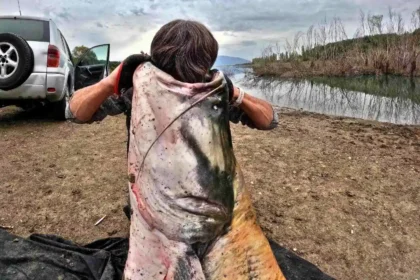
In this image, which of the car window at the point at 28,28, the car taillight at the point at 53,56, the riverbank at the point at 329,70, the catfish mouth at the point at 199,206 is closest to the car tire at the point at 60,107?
the car taillight at the point at 53,56

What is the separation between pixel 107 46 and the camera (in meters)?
7.63

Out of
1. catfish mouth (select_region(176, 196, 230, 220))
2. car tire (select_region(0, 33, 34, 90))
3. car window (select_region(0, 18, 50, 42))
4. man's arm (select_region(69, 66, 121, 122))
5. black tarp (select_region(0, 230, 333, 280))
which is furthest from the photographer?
car window (select_region(0, 18, 50, 42))

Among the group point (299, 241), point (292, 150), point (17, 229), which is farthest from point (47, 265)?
point (292, 150)

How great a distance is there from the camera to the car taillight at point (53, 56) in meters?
5.99

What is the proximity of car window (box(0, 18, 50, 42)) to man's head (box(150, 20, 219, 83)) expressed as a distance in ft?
15.7

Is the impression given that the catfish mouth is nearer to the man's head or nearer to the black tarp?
the man's head

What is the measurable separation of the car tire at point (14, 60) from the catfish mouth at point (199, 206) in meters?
4.63

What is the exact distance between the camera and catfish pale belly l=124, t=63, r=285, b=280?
5.96 feet

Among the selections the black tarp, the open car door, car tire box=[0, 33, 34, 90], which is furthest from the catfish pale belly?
the open car door

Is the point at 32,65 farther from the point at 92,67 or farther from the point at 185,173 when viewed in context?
the point at 185,173

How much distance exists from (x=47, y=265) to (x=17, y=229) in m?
1.10

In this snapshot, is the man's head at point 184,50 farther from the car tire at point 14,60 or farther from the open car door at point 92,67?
the open car door at point 92,67

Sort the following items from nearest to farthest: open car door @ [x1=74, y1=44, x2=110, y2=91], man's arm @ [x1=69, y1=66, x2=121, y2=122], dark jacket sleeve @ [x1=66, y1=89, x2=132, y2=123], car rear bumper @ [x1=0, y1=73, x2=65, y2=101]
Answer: man's arm @ [x1=69, y1=66, x2=121, y2=122]
dark jacket sleeve @ [x1=66, y1=89, x2=132, y2=123]
car rear bumper @ [x1=0, y1=73, x2=65, y2=101]
open car door @ [x1=74, y1=44, x2=110, y2=91]

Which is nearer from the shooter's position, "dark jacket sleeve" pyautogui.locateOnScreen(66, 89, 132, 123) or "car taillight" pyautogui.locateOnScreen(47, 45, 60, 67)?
"dark jacket sleeve" pyautogui.locateOnScreen(66, 89, 132, 123)
